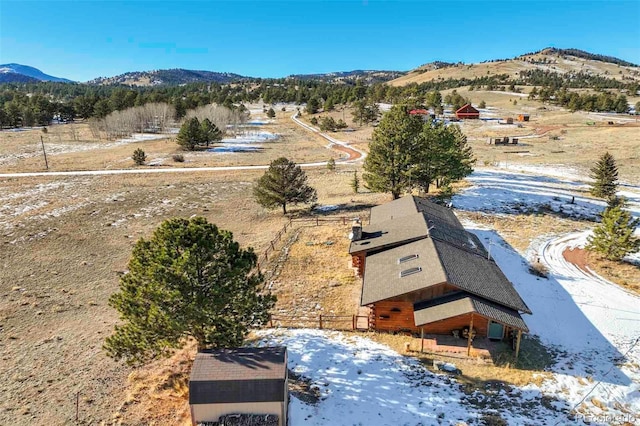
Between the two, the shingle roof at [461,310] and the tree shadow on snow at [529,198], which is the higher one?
the tree shadow on snow at [529,198]

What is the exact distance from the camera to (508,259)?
29.2m

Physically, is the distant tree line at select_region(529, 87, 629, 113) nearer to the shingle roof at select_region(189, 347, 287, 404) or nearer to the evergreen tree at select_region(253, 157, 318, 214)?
the evergreen tree at select_region(253, 157, 318, 214)

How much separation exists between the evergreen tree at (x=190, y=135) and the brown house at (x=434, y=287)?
2471 inches

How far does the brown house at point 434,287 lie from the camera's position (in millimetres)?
18859

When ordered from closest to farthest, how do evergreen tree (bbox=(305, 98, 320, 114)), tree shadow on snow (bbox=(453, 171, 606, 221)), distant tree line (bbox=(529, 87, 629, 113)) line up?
tree shadow on snow (bbox=(453, 171, 606, 221)), distant tree line (bbox=(529, 87, 629, 113)), evergreen tree (bbox=(305, 98, 320, 114))

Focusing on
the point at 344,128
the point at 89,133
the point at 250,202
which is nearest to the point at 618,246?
the point at 250,202

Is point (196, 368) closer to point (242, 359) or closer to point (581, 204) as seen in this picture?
point (242, 359)

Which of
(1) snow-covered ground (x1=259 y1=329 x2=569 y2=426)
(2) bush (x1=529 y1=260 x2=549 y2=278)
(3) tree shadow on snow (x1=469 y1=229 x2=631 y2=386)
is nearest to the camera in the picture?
(1) snow-covered ground (x1=259 y1=329 x2=569 y2=426)

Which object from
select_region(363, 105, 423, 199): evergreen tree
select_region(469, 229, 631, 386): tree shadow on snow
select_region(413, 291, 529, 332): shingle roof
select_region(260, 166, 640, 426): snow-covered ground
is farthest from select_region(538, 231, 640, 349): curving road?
select_region(363, 105, 423, 199): evergreen tree

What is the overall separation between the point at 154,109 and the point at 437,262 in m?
102

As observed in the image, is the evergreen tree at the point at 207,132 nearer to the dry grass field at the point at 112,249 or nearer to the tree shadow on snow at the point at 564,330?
the dry grass field at the point at 112,249

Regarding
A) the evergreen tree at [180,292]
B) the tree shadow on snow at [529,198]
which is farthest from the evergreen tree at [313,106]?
the evergreen tree at [180,292]

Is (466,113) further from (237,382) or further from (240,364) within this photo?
(237,382)

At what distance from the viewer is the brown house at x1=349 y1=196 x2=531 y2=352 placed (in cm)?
1886
